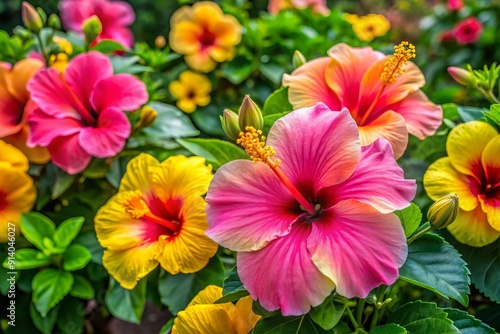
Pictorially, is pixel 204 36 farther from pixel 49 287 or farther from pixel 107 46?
pixel 49 287

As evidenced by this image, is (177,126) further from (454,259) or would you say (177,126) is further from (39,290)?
(454,259)

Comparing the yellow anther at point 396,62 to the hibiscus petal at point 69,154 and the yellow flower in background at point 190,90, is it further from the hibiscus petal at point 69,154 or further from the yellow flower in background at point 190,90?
the yellow flower in background at point 190,90

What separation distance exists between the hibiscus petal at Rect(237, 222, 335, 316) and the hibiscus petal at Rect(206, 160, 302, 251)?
12 mm

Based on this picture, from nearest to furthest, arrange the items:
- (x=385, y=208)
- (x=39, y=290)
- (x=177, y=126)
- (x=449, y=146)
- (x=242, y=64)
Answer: (x=385, y=208), (x=449, y=146), (x=39, y=290), (x=177, y=126), (x=242, y=64)

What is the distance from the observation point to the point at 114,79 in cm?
87

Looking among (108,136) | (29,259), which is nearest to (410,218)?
(108,136)

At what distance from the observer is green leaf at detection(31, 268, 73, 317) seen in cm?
80

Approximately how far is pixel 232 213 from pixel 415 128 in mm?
292

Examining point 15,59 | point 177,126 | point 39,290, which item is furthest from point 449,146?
point 15,59

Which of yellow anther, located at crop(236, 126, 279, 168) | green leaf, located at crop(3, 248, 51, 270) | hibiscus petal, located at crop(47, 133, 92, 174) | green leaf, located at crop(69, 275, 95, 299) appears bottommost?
green leaf, located at crop(69, 275, 95, 299)

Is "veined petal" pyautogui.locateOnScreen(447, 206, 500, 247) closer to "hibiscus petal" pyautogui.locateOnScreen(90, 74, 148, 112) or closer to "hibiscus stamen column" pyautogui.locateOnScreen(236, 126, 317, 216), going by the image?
"hibiscus stamen column" pyautogui.locateOnScreen(236, 126, 317, 216)

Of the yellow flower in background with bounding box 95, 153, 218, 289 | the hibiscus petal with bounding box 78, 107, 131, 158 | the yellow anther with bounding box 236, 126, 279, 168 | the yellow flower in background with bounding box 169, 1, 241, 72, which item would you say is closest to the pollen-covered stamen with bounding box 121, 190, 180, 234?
the yellow flower in background with bounding box 95, 153, 218, 289

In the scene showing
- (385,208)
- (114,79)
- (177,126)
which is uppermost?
(385,208)

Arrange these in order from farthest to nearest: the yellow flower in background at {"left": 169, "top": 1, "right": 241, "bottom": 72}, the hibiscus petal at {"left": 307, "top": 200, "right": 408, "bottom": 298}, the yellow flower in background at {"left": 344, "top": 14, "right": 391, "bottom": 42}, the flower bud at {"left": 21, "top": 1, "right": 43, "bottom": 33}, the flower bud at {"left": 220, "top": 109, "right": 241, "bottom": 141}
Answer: the yellow flower in background at {"left": 344, "top": 14, "right": 391, "bottom": 42}
the yellow flower in background at {"left": 169, "top": 1, "right": 241, "bottom": 72}
the flower bud at {"left": 21, "top": 1, "right": 43, "bottom": 33}
the flower bud at {"left": 220, "top": 109, "right": 241, "bottom": 141}
the hibiscus petal at {"left": 307, "top": 200, "right": 408, "bottom": 298}
